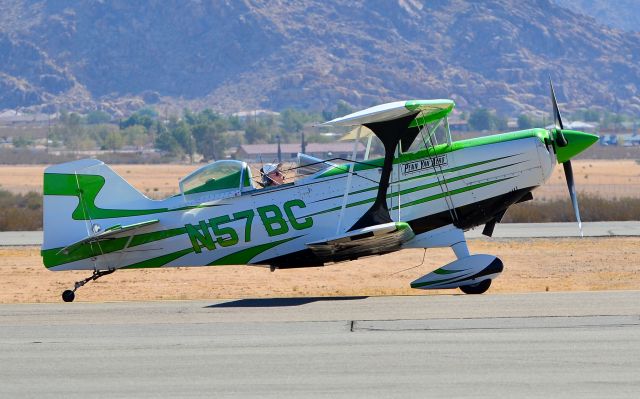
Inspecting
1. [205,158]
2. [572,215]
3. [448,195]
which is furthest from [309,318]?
[205,158]

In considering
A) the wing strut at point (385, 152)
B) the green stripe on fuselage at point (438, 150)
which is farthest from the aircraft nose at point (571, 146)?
the wing strut at point (385, 152)

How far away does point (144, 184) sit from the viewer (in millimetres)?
78688

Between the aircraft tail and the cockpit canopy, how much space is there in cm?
64

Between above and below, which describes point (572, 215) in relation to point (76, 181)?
below

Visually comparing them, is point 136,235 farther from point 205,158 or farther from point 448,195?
point 205,158

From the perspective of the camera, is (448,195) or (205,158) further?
(205,158)

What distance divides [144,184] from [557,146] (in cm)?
6183

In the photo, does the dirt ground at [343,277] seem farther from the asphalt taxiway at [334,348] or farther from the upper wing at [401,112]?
the asphalt taxiway at [334,348]

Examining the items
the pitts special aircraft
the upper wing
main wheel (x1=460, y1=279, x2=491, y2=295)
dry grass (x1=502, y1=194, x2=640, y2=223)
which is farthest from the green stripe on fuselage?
dry grass (x1=502, y1=194, x2=640, y2=223)

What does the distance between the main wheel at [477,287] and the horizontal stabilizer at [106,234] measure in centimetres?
464

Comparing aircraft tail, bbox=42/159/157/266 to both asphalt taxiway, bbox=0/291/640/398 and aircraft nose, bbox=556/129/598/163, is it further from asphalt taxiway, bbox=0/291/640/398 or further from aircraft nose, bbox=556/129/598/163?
aircraft nose, bbox=556/129/598/163

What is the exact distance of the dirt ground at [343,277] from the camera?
2147 cm

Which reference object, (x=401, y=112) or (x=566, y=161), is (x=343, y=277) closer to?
(x=566, y=161)

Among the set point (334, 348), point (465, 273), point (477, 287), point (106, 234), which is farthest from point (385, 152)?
point (334, 348)
